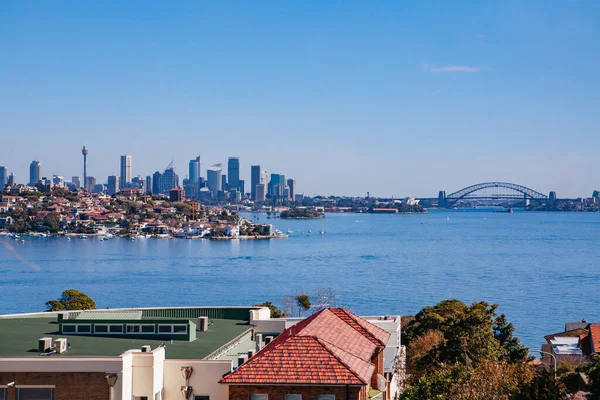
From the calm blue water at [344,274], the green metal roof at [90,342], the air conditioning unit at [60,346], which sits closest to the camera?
the air conditioning unit at [60,346]

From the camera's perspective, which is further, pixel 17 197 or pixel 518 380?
pixel 17 197

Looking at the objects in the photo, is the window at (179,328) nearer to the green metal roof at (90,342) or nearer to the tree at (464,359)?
the green metal roof at (90,342)

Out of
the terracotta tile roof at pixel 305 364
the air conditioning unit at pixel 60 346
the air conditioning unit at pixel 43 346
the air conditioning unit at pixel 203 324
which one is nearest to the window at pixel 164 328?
the air conditioning unit at pixel 203 324

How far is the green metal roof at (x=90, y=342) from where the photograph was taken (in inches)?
403

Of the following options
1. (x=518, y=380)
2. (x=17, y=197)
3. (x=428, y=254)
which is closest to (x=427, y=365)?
(x=518, y=380)

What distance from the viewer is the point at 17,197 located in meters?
145

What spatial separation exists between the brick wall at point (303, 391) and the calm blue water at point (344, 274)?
2264 cm

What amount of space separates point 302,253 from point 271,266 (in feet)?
47.3

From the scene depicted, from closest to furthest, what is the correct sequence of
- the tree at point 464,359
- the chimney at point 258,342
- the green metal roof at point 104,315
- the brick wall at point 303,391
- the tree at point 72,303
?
1. the brick wall at point 303,391
2. the tree at point 464,359
3. the chimney at point 258,342
4. the green metal roof at point 104,315
5. the tree at point 72,303

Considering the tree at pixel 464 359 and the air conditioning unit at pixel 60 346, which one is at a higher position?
the air conditioning unit at pixel 60 346

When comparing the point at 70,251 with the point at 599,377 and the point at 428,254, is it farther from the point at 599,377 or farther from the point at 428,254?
the point at 599,377

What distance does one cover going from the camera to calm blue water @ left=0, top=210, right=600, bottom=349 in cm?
4444

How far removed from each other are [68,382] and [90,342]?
7.41 feet

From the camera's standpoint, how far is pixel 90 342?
1093 cm
